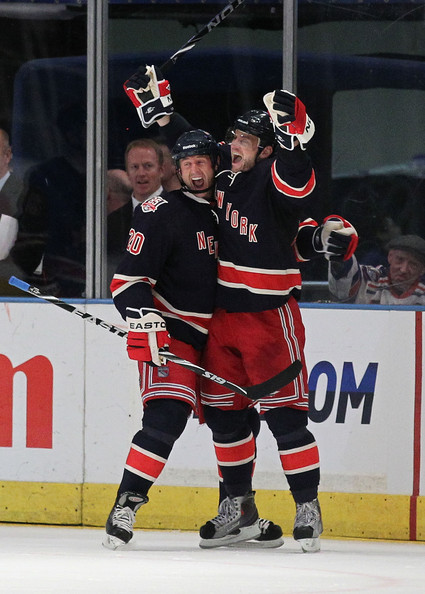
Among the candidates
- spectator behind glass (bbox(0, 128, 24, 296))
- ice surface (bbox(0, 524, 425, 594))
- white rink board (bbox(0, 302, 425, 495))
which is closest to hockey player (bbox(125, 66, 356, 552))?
ice surface (bbox(0, 524, 425, 594))

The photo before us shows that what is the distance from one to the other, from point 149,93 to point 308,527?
1.42 m

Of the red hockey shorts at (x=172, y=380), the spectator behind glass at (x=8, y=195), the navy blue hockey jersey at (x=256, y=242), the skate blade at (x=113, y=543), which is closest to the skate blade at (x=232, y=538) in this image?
the skate blade at (x=113, y=543)

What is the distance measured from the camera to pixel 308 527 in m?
4.10

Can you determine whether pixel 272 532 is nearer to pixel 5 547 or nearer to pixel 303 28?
pixel 5 547

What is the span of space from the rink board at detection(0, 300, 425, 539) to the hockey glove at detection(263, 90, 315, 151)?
1.01 m

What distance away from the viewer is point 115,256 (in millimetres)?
5062

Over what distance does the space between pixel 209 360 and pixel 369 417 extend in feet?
2.43

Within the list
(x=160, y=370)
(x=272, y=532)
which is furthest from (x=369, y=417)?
(x=160, y=370)

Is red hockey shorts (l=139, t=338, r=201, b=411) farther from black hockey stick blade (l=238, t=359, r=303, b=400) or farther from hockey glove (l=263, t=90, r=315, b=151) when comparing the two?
hockey glove (l=263, t=90, r=315, b=151)

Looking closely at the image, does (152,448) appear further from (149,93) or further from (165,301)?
(149,93)

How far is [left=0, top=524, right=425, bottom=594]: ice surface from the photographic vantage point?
3.33 meters

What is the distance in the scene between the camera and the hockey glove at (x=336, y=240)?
160 inches

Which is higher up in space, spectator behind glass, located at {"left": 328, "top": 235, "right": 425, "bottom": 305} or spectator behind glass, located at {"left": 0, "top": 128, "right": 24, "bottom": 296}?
spectator behind glass, located at {"left": 0, "top": 128, "right": 24, "bottom": 296}

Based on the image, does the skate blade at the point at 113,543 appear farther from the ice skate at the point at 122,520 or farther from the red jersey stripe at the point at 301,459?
the red jersey stripe at the point at 301,459
